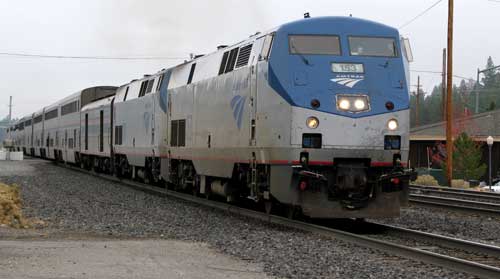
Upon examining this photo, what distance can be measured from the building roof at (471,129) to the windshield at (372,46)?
120ft

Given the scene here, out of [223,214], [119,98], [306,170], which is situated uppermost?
[119,98]

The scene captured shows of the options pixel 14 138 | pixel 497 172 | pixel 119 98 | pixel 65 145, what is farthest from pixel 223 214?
pixel 14 138

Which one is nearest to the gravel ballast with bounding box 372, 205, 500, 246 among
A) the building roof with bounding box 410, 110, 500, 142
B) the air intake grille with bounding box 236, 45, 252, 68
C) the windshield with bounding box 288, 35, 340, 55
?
the windshield with bounding box 288, 35, 340, 55

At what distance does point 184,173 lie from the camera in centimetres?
1858

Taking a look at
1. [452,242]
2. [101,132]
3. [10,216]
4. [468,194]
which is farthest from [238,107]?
[101,132]

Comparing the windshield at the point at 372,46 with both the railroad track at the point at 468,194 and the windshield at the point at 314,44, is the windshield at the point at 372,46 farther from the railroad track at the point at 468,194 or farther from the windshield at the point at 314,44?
the railroad track at the point at 468,194

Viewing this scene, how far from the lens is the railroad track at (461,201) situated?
16.2 meters

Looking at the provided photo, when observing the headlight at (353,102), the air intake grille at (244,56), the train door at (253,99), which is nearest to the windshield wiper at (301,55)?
the headlight at (353,102)

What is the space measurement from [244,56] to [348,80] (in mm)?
2731

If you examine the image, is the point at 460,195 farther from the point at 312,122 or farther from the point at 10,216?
the point at 10,216

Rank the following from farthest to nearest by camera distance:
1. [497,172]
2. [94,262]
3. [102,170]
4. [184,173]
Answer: [497,172] < [102,170] < [184,173] < [94,262]

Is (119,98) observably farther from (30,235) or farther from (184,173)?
(30,235)

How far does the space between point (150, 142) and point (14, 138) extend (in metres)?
61.7

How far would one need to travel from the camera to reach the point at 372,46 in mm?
12383
